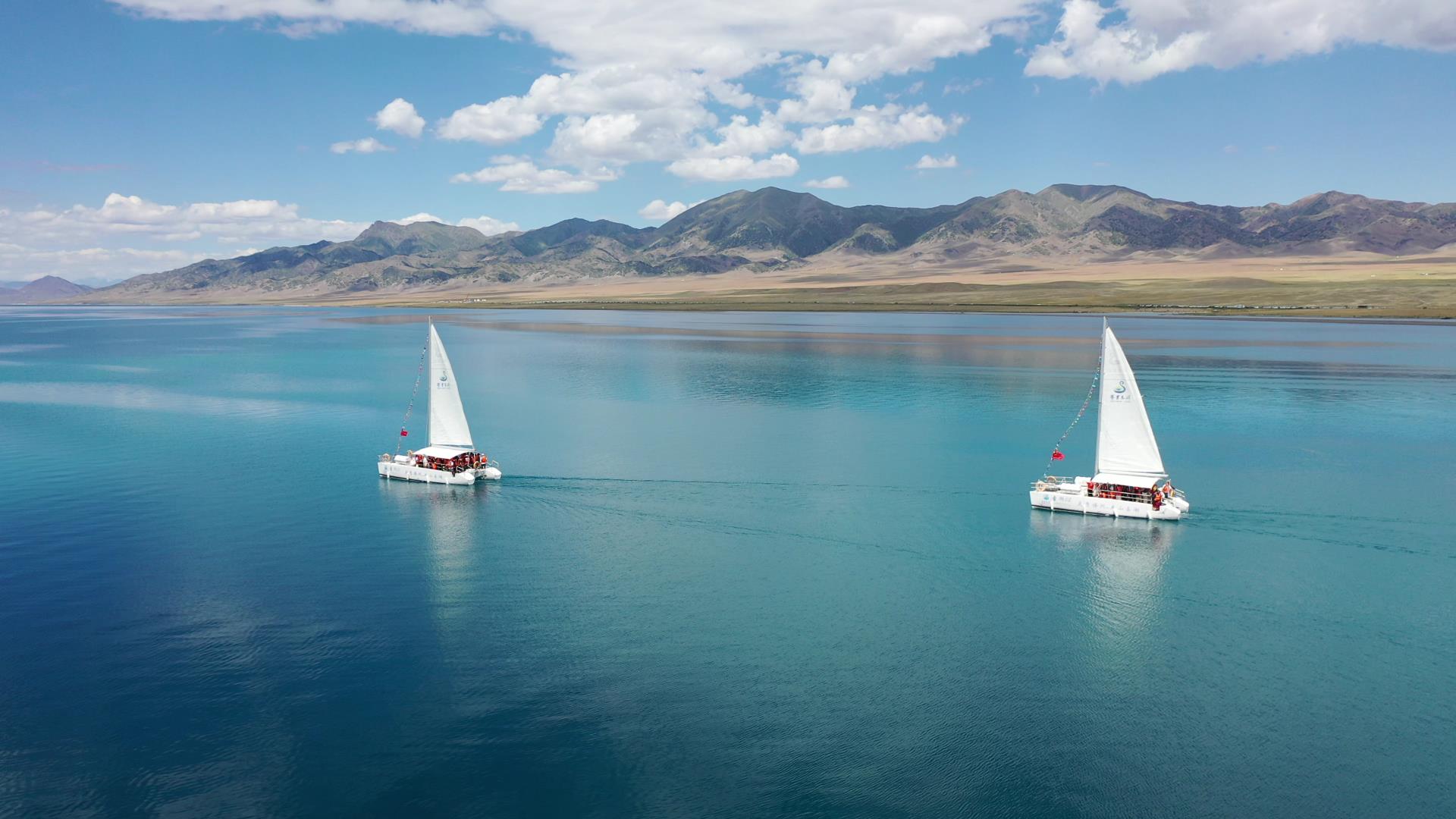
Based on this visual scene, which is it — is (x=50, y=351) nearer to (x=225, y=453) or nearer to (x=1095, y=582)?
(x=225, y=453)

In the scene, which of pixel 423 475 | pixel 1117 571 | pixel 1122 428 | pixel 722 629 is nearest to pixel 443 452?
pixel 423 475

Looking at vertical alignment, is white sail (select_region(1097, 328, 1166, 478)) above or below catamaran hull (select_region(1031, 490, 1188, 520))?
above

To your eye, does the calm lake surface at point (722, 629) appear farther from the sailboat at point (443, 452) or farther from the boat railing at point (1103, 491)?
the boat railing at point (1103, 491)

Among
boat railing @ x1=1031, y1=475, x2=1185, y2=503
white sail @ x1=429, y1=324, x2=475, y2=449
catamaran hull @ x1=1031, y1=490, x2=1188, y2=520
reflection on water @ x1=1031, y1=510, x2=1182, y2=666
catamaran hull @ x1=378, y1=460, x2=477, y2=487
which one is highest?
white sail @ x1=429, y1=324, x2=475, y2=449

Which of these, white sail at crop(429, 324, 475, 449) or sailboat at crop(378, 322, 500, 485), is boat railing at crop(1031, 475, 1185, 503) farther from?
white sail at crop(429, 324, 475, 449)

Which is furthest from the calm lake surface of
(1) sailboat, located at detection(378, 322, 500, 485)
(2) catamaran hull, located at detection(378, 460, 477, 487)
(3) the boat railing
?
(3) the boat railing

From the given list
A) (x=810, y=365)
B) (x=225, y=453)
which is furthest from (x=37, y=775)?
(x=810, y=365)

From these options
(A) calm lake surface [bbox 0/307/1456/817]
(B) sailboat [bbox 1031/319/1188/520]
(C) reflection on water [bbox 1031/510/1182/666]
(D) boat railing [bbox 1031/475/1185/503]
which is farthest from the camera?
(B) sailboat [bbox 1031/319/1188/520]

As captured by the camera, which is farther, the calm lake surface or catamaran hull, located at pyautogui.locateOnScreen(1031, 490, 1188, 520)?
catamaran hull, located at pyautogui.locateOnScreen(1031, 490, 1188, 520)
